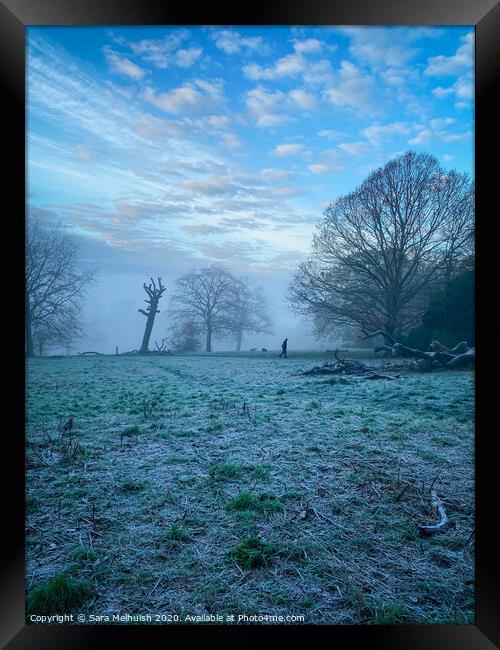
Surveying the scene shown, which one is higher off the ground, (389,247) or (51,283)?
(389,247)

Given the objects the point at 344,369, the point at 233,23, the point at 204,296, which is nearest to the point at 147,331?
the point at 204,296

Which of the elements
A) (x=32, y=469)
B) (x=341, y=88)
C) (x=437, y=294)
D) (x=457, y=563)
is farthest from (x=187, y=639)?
(x=341, y=88)

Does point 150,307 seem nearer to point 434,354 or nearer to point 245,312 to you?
point 245,312

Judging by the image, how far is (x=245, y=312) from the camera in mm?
3525

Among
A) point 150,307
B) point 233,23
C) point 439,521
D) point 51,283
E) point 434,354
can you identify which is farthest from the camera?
point 150,307

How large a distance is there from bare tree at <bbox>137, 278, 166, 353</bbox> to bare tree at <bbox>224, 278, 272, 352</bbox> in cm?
70

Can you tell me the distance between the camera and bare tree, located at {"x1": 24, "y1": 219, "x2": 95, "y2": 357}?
2936 mm

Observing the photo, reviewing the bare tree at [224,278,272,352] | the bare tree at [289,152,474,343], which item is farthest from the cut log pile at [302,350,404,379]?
the bare tree at [224,278,272,352]

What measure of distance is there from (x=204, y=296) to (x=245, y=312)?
1.52 feet

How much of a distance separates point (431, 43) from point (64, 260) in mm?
3598

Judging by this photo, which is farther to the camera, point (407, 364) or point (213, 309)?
point (213, 309)

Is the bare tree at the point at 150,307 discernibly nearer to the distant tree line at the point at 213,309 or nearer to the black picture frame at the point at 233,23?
the distant tree line at the point at 213,309
